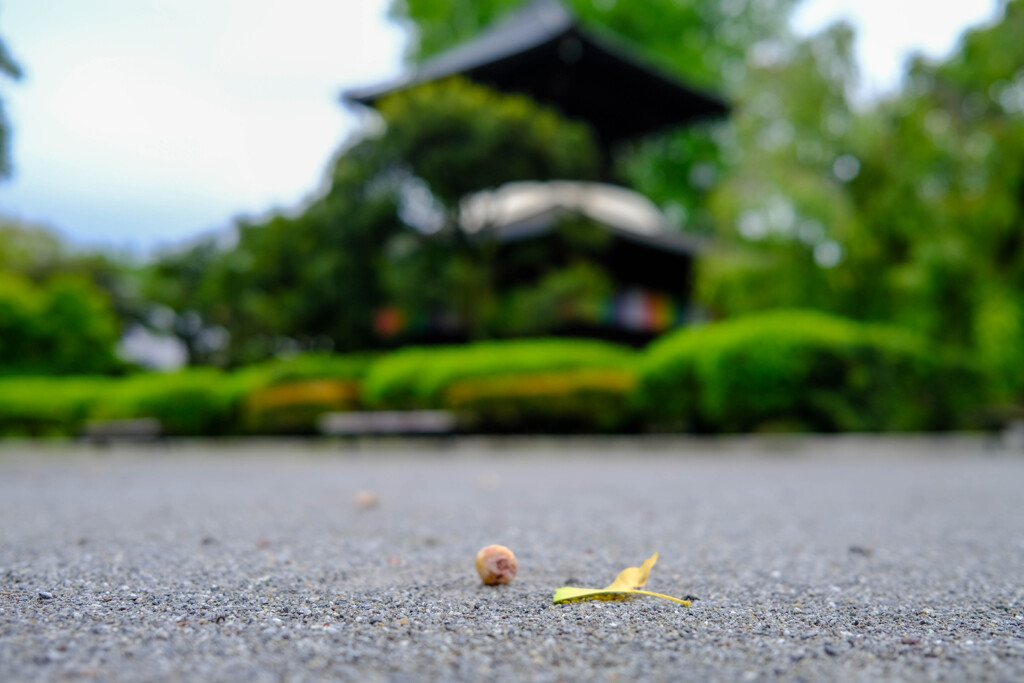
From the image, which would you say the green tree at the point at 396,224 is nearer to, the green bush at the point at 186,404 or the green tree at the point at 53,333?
the green bush at the point at 186,404

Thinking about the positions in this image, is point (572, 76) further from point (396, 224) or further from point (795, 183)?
point (795, 183)

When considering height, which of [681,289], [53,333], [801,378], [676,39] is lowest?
[801,378]

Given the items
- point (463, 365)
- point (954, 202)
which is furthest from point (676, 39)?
point (463, 365)

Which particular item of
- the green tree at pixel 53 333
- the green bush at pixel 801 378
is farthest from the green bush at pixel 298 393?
the green tree at pixel 53 333

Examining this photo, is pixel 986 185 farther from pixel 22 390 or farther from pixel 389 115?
pixel 22 390

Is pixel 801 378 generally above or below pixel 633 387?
above

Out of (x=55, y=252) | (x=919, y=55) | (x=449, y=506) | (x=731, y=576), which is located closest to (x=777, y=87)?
(x=919, y=55)
